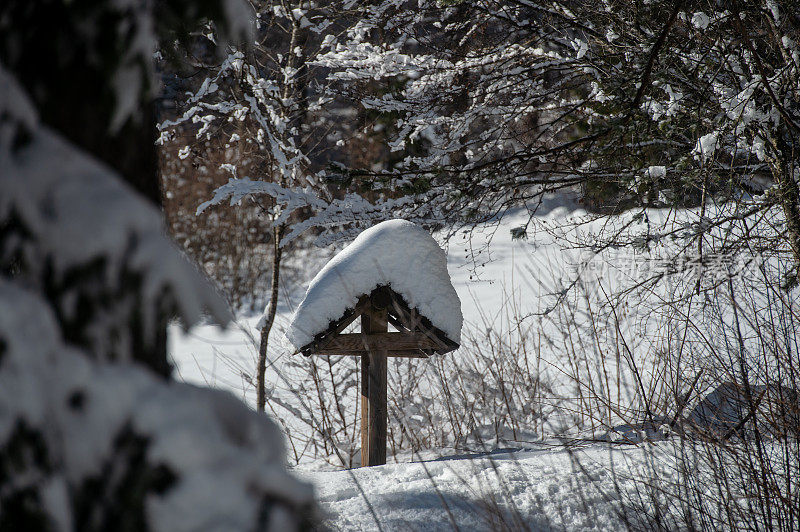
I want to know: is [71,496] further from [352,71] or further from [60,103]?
[352,71]

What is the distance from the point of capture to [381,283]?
140 inches

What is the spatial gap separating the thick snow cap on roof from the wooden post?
251 millimetres

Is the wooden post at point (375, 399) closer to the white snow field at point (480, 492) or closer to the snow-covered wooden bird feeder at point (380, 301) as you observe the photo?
the snow-covered wooden bird feeder at point (380, 301)

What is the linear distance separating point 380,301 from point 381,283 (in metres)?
0.15

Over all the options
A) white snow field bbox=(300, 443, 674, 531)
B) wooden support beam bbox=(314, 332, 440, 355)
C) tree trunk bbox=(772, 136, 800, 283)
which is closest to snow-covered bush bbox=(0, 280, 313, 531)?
white snow field bbox=(300, 443, 674, 531)

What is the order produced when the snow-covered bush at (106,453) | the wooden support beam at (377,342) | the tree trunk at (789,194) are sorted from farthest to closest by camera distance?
the wooden support beam at (377,342), the tree trunk at (789,194), the snow-covered bush at (106,453)

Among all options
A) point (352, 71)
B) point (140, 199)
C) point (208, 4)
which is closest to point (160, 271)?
point (140, 199)

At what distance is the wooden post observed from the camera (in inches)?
148

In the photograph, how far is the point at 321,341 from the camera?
141 inches

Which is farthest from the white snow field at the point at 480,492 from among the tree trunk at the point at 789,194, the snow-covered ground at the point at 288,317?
the snow-covered ground at the point at 288,317

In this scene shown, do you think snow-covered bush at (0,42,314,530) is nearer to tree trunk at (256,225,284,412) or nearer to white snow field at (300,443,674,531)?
white snow field at (300,443,674,531)

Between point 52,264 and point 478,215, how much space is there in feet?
11.5

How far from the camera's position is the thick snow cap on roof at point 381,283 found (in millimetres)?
3512

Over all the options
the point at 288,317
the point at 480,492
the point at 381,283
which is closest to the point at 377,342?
the point at 381,283
